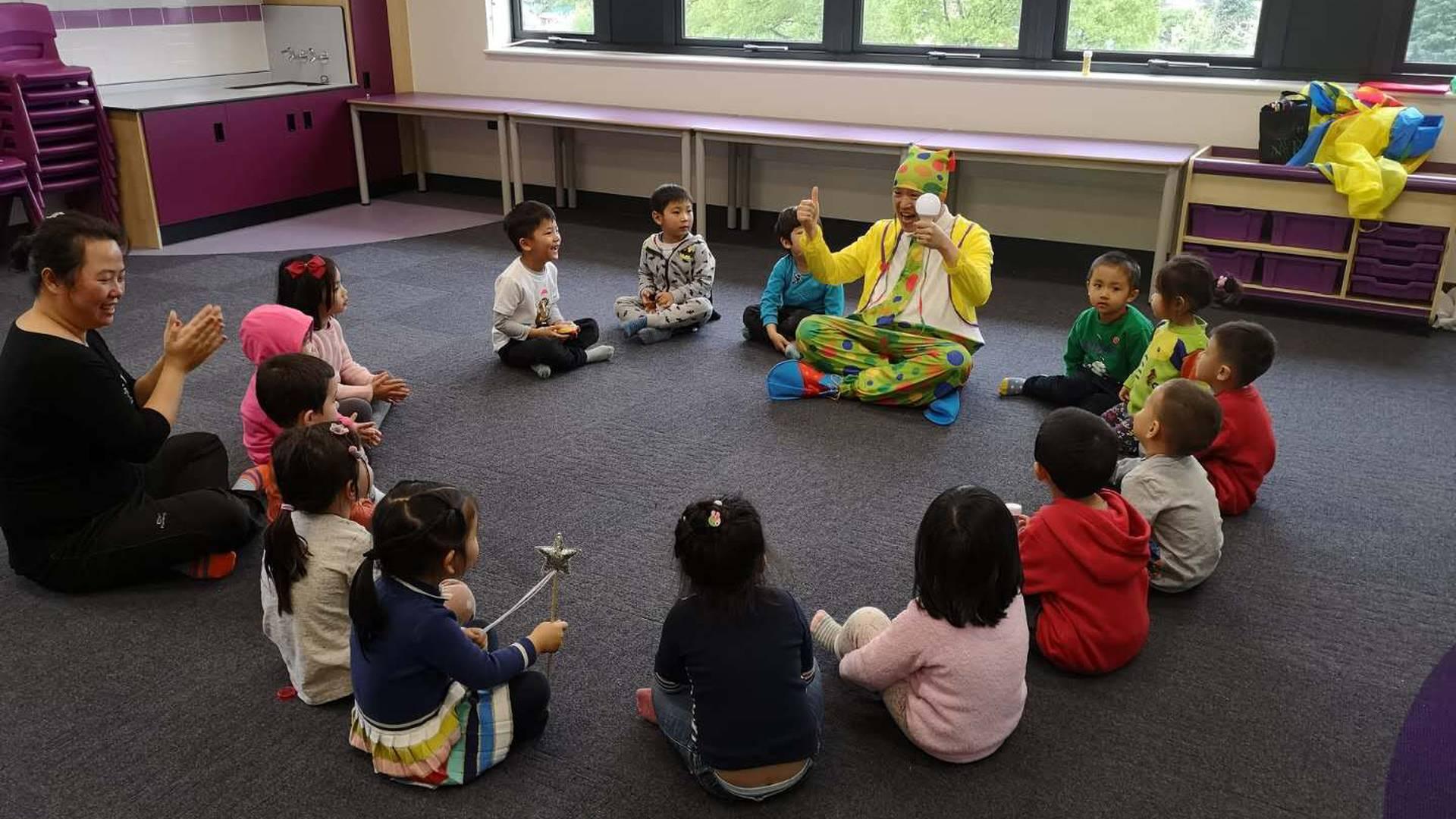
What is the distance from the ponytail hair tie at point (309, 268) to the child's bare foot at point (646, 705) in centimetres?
164

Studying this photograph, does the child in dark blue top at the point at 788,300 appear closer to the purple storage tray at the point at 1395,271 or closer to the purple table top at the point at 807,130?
the purple table top at the point at 807,130

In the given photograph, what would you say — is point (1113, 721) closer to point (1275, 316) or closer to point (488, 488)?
point (488, 488)

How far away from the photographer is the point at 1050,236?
537 cm

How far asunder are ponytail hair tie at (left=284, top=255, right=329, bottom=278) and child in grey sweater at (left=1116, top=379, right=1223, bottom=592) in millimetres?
2146

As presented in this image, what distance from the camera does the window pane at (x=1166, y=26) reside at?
4961 mm

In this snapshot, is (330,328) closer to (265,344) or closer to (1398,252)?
(265,344)

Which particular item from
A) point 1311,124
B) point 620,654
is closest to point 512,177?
point 1311,124

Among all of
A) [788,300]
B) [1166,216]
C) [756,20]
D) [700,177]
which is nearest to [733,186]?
[700,177]

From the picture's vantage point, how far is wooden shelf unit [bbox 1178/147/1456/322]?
4168 millimetres

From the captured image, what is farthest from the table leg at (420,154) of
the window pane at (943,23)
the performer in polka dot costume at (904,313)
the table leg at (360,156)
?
the performer in polka dot costume at (904,313)

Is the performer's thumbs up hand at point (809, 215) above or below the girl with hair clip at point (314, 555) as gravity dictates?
above

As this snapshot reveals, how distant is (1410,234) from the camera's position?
4.23 metres

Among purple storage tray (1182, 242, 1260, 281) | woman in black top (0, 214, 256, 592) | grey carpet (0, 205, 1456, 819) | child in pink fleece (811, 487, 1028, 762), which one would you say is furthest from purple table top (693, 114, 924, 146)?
child in pink fleece (811, 487, 1028, 762)

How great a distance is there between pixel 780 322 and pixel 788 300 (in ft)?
0.28
